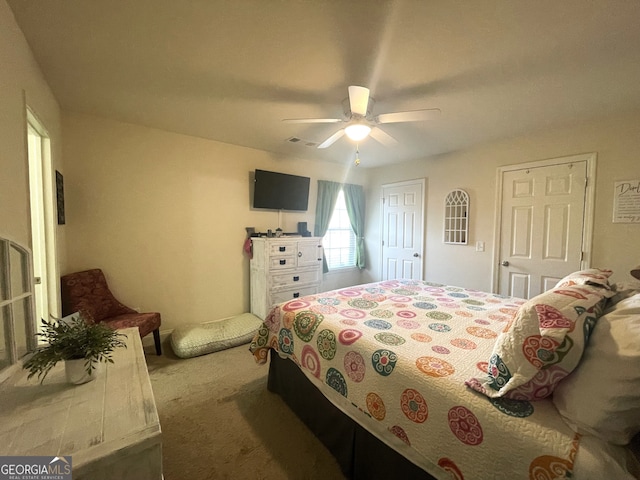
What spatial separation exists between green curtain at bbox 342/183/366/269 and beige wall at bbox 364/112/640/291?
0.17 m

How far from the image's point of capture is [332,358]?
1.58 metres

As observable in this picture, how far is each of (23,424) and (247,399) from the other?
1517mm

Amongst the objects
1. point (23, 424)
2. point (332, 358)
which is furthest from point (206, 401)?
point (23, 424)

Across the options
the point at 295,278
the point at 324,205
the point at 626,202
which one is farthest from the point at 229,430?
the point at 626,202

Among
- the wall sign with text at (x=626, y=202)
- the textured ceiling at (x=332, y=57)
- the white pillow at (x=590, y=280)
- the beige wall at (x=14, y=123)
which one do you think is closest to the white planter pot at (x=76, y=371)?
the beige wall at (x=14, y=123)

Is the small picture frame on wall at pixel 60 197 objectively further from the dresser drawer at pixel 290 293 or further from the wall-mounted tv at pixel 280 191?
the dresser drawer at pixel 290 293

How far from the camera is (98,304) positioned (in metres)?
2.56

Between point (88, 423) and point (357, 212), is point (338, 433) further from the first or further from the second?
point (357, 212)

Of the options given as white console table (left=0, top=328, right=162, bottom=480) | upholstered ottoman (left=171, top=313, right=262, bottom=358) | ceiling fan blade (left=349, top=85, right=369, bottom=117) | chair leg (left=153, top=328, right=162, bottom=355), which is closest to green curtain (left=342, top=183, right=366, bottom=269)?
upholstered ottoman (left=171, top=313, right=262, bottom=358)

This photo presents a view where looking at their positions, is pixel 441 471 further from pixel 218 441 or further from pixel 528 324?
pixel 218 441

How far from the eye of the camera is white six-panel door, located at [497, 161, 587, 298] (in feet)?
9.12

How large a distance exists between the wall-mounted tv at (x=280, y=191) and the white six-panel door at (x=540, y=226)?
2.75 m

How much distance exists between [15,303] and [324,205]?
3.66 metres

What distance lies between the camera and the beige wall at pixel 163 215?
2672 millimetres
